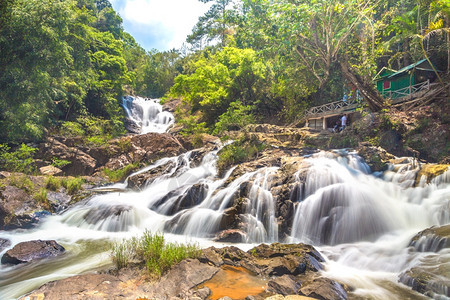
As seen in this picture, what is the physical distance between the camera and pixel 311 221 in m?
7.71

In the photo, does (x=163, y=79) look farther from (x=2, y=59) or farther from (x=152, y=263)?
(x=152, y=263)

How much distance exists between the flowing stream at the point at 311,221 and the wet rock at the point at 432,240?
146mm

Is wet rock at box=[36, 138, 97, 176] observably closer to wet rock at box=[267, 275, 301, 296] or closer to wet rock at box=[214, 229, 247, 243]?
wet rock at box=[214, 229, 247, 243]

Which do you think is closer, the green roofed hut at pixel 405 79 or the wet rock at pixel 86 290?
the wet rock at pixel 86 290

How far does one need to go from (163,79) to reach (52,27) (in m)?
32.7

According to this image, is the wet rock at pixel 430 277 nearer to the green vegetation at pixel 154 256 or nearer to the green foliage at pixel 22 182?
the green vegetation at pixel 154 256

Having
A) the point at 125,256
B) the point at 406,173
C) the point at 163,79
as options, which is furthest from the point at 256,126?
the point at 163,79

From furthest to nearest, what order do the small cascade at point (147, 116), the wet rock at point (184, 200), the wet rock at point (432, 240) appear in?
the small cascade at point (147, 116)
the wet rock at point (184, 200)
the wet rock at point (432, 240)

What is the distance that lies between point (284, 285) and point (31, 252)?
6818mm

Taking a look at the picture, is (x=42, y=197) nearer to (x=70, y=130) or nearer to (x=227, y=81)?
(x=70, y=130)

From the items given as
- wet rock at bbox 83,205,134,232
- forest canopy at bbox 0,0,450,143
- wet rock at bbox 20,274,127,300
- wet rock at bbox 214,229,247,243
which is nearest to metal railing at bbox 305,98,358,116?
forest canopy at bbox 0,0,450,143

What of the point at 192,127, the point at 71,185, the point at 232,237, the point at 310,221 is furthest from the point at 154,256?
the point at 192,127

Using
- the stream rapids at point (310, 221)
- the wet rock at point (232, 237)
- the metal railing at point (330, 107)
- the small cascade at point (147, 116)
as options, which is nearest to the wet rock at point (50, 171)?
the stream rapids at point (310, 221)

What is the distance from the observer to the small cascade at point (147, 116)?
29272 mm
